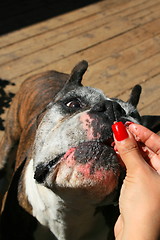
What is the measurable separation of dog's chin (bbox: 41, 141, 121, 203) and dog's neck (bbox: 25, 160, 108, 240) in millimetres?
296

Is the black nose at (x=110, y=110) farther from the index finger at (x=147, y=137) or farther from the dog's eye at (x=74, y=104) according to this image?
the dog's eye at (x=74, y=104)

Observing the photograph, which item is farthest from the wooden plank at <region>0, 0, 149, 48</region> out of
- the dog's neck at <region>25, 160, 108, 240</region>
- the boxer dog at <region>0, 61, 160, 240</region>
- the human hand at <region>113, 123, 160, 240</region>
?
the human hand at <region>113, 123, 160, 240</region>

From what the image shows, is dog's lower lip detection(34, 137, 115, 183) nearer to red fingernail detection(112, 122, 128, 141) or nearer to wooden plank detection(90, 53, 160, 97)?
red fingernail detection(112, 122, 128, 141)

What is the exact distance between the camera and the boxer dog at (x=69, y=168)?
4.95ft

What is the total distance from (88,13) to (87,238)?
3.87m

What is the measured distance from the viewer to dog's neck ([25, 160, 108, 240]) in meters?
1.90

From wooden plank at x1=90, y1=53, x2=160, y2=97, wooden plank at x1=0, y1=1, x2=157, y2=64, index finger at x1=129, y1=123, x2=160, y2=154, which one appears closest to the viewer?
index finger at x1=129, y1=123, x2=160, y2=154

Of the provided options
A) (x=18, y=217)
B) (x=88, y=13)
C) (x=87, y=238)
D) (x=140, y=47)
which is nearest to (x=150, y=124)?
(x=87, y=238)

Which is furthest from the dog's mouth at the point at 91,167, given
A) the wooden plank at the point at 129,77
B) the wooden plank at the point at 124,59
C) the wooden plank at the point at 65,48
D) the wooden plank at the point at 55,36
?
the wooden plank at the point at 55,36

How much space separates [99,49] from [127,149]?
10.9 feet

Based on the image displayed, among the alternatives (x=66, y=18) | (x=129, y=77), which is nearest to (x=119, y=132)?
(x=129, y=77)

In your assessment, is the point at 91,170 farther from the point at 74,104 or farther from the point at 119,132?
the point at 74,104

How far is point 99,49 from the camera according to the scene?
4578 mm

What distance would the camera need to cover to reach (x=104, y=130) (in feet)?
5.11
